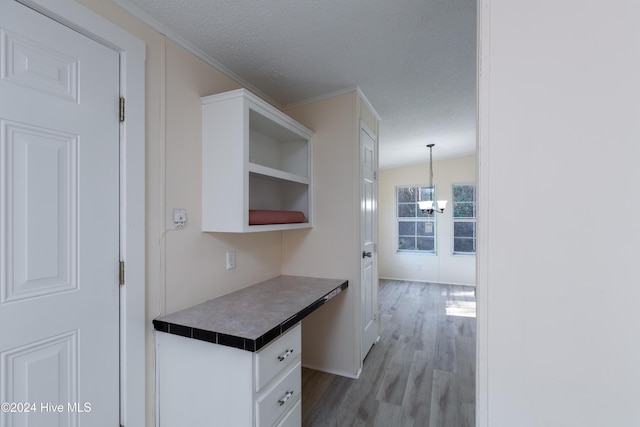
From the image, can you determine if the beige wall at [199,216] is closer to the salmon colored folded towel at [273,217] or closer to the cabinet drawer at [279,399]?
the salmon colored folded towel at [273,217]

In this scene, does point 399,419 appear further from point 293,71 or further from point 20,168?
point 293,71

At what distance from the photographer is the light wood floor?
73.2 inches

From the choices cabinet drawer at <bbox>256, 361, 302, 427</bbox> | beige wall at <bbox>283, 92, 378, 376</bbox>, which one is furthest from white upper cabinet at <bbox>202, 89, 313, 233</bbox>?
cabinet drawer at <bbox>256, 361, 302, 427</bbox>

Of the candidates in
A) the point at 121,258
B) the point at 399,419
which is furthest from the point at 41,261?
the point at 399,419

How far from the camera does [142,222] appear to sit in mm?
1304

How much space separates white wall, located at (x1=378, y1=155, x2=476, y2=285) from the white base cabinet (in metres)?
4.80

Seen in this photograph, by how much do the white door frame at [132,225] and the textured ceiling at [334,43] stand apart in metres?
0.25

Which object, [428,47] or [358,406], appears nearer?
[428,47]

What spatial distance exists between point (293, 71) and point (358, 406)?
243 centimetres

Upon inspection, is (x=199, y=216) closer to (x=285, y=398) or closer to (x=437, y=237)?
(x=285, y=398)

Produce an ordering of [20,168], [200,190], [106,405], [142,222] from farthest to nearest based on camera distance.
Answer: [200,190] < [142,222] < [106,405] < [20,168]

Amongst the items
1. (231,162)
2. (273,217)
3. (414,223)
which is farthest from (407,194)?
(231,162)

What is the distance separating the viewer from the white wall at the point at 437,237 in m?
5.56

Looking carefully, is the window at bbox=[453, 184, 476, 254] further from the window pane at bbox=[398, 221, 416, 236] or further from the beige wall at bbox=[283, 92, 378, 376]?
the beige wall at bbox=[283, 92, 378, 376]
